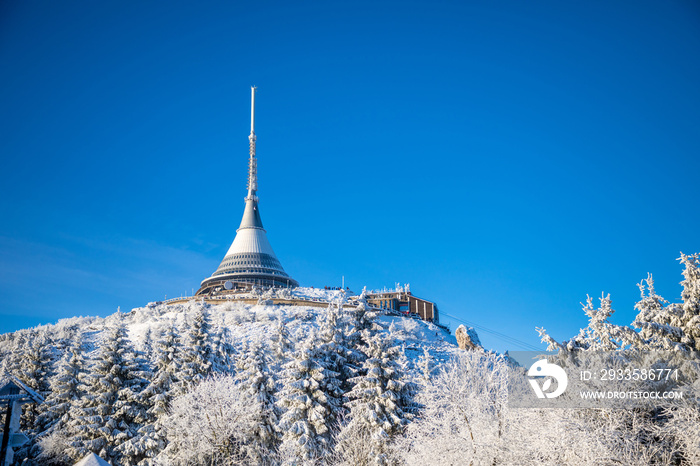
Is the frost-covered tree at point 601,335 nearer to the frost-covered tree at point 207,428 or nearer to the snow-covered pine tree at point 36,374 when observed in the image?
the frost-covered tree at point 207,428

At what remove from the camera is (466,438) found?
759 inches

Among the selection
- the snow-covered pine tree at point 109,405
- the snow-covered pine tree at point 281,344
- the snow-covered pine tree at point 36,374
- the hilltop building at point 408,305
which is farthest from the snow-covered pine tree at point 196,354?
the hilltop building at point 408,305

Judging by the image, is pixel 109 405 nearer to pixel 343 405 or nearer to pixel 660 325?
pixel 343 405

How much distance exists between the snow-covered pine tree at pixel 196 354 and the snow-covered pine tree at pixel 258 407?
12.4ft

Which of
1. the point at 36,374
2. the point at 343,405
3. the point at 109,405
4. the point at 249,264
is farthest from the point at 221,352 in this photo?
the point at 249,264

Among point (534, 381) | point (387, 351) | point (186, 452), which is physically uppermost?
point (387, 351)

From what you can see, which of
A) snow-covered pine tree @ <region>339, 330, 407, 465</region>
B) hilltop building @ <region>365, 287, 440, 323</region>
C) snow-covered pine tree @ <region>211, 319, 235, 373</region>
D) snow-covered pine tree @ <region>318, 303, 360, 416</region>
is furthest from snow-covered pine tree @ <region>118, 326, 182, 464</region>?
hilltop building @ <region>365, 287, 440, 323</region>

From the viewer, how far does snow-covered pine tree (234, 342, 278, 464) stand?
26.3 m

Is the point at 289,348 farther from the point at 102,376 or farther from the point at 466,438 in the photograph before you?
the point at 466,438

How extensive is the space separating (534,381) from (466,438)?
379cm

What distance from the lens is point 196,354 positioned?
3155 cm

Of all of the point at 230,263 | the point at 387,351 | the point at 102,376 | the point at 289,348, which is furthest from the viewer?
the point at 230,263

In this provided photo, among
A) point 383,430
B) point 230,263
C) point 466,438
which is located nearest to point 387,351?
point 383,430

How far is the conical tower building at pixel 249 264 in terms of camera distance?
293 feet
